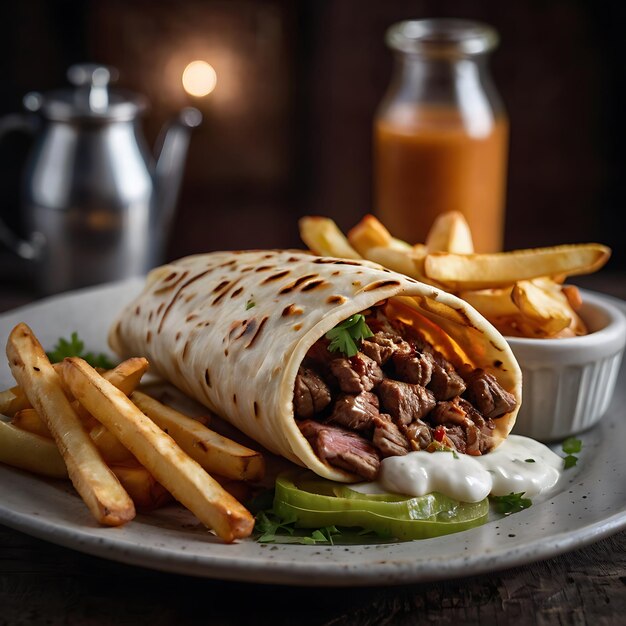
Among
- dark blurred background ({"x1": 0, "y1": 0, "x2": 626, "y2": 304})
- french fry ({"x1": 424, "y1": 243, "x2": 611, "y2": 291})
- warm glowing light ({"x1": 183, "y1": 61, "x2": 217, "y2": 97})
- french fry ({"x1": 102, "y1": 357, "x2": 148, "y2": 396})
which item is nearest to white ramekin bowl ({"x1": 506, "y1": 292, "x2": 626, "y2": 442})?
french fry ({"x1": 424, "y1": 243, "x2": 611, "y2": 291})

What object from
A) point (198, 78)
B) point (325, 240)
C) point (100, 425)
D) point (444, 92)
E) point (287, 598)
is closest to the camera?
point (287, 598)

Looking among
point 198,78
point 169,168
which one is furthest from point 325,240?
point 198,78

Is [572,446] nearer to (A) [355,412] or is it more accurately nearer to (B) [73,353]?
(A) [355,412]

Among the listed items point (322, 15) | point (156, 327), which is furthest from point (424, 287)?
point (322, 15)

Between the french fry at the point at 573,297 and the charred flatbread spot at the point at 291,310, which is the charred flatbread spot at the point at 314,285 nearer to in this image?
the charred flatbread spot at the point at 291,310

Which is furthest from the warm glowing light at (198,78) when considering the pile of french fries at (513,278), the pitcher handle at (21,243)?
the pile of french fries at (513,278)

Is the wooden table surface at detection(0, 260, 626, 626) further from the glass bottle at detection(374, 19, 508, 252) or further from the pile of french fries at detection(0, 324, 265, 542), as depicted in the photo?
the glass bottle at detection(374, 19, 508, 252)
